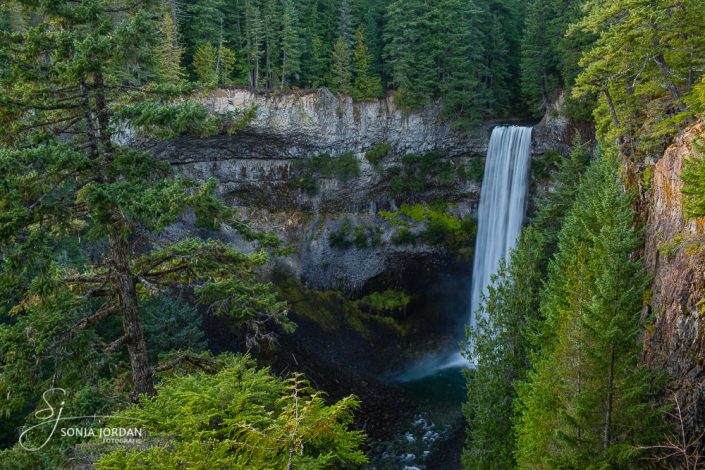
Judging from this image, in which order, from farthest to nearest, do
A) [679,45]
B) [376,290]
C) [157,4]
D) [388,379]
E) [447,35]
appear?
1. [376,290]
2. [447,35]
3. [388,379]
4. [679,45]
5. [157,4]

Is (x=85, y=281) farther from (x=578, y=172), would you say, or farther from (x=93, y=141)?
(x=578, y=172)

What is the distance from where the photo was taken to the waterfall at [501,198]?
103 feet

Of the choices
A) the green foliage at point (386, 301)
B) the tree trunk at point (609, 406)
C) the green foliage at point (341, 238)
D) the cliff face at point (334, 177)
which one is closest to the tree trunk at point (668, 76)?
the tree trunk at point (609, 406)

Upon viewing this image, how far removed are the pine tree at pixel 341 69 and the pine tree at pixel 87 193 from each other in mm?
25173

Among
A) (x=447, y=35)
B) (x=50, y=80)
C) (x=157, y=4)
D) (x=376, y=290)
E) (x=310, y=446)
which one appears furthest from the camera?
(x=376, y=290)

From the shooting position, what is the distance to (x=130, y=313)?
10.1 metres

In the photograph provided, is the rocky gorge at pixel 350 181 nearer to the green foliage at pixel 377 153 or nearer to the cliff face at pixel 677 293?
the green foliage at pixel 377 153

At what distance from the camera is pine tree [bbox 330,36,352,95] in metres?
33.5

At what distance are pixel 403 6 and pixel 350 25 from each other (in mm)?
5201

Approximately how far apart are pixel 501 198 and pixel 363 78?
12.9m

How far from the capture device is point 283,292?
114 feet

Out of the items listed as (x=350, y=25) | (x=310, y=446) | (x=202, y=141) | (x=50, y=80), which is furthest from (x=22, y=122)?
(x=350, y=25)

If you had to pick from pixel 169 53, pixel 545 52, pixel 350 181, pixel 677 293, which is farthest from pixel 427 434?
pixel 169 53

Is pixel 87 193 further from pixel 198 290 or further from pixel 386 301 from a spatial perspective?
pixel 386 301
